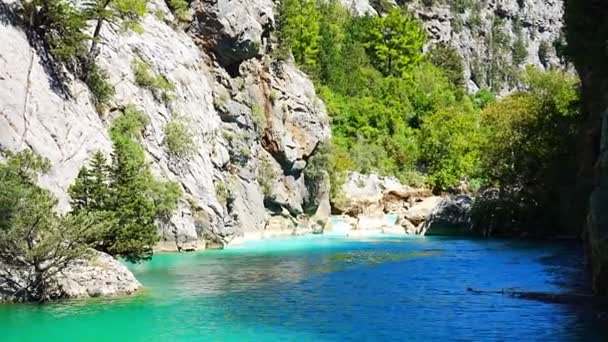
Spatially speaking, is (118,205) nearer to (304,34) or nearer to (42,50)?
(42,50)

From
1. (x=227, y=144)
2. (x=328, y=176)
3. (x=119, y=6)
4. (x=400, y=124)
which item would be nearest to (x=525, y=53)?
(x=400, y=124)

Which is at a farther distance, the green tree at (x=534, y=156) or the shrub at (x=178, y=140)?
the green tree at (x=534, y=156)

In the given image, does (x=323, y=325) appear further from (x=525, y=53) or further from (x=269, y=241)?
(x=525, y=53)

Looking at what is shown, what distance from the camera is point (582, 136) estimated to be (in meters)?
40.7

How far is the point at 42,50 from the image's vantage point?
35.3 m

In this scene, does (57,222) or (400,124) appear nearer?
(57,222)

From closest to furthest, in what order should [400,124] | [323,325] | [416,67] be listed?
[323,325] → [400,124] → [416,67]

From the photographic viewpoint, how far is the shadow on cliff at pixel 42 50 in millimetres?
33906

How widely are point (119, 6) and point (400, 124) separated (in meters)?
48.6

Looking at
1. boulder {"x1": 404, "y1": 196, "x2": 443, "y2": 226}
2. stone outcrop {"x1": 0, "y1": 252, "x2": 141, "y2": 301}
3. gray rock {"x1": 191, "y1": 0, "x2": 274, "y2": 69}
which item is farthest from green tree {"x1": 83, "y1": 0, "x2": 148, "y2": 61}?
boulder {"x1": 404, "y1": 196, "x2": 443, "y2": 226}

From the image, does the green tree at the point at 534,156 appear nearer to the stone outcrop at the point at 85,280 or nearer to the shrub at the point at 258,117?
the shrub at the point at 258,117

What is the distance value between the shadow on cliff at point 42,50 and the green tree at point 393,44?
206 feet

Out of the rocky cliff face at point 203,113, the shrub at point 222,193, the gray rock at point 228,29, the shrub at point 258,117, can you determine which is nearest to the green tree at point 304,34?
the rocky cliff face at point 203,113

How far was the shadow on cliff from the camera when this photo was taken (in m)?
33.9
